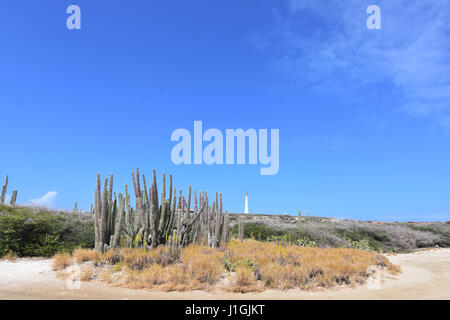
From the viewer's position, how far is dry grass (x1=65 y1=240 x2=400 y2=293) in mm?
8234

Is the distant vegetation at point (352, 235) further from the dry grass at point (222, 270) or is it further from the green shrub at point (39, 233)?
the dry grass at point (222, 270)

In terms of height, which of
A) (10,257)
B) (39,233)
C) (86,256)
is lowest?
(10,257)

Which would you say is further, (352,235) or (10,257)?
(352,235)

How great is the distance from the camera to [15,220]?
44.4ft

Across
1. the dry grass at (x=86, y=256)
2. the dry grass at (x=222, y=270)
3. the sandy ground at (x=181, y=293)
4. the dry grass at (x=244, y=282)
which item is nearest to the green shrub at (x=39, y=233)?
the sandy ground at (x=181, y=293)

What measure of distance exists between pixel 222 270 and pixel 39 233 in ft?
30.8

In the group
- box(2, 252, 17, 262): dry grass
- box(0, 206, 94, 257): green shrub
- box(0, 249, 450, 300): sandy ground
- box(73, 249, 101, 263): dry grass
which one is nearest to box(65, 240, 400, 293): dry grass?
box(73, 249, 101, 263): dry grass

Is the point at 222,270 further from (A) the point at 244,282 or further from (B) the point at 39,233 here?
(B) the point at 39,233

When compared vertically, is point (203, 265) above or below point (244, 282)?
above

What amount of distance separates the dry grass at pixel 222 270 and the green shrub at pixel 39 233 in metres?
4.00

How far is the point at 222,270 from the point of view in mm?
8969

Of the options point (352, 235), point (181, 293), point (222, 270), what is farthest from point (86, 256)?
point (352, 235)
